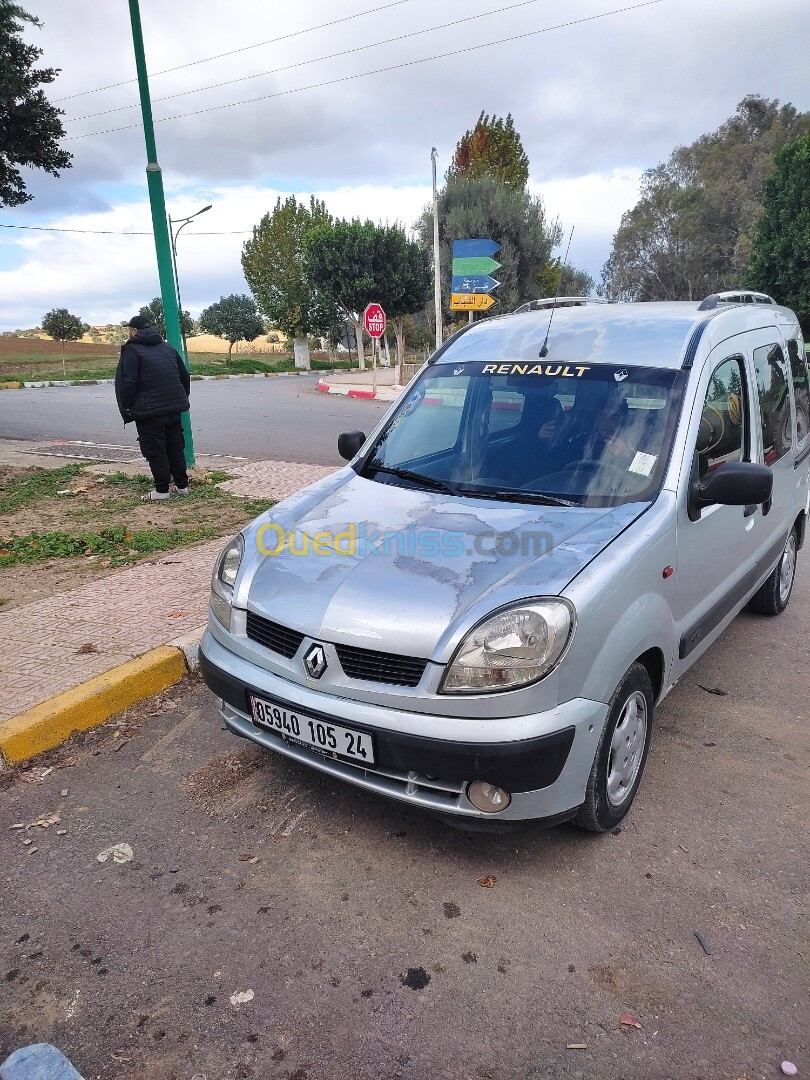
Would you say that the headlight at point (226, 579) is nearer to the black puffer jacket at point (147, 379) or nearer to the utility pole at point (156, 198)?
the black puffer jacket at point (147, 379)

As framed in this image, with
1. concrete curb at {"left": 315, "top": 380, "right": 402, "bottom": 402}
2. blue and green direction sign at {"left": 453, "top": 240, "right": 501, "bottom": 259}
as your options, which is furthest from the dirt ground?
concrete curb at {"left": 315, "top": 380, "right": 402, "bottom": 402}

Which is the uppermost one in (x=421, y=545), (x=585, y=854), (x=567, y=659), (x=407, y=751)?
(x=421, y=545)

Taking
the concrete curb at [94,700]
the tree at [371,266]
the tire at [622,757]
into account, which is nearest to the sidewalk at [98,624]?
the concrete curb at [94,700]

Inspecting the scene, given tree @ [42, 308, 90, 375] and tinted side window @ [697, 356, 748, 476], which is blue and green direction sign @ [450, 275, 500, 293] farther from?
tree @ [42, 308, 90, 375]

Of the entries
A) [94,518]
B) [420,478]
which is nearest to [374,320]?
[94,518]

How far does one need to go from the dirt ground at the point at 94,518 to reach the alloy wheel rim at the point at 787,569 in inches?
174

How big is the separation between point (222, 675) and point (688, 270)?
5437 cm

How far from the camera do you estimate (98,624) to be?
468 centimetres

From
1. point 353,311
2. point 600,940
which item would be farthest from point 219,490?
point 353,311

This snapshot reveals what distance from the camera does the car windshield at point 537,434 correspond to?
3.13 meters

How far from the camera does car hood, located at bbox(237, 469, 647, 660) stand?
2447 millimetres

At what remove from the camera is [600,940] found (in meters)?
2.35

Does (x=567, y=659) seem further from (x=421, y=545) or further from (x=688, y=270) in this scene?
(x=688, y=270)

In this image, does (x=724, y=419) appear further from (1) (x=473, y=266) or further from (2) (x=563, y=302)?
(1) (x=473, y=266)
